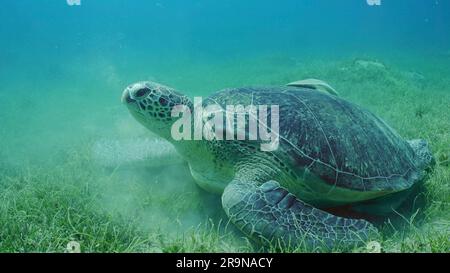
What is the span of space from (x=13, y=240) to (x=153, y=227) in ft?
3.12

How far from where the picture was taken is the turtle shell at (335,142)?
8.68ft

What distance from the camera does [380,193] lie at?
2738 millimetres

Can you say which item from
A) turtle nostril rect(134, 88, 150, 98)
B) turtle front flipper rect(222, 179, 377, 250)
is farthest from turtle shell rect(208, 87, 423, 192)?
turtle nostril rect(134, 88, 150, 98)

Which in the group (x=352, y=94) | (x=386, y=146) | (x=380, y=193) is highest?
(x=386, y=146)

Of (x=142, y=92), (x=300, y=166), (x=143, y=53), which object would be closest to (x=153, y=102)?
(x=142, y=92)

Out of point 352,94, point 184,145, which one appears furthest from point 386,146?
point 352,94

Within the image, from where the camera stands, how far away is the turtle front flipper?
2.21 metres

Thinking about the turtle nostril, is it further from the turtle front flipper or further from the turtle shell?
the turtle front flipper

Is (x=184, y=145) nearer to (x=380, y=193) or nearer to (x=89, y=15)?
(x=380, y=193)
